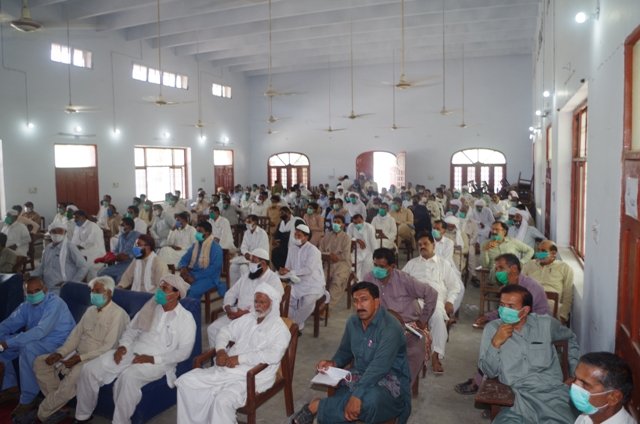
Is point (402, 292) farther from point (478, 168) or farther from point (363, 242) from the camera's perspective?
point (478, 168)

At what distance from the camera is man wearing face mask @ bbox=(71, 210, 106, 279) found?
8216 mm

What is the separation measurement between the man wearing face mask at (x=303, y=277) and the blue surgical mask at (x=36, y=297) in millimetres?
2517

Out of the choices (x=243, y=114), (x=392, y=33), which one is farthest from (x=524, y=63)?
(x=243, y=114)

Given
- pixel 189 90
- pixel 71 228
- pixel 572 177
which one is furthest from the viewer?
pixel 189 90

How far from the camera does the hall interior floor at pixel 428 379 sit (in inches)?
170

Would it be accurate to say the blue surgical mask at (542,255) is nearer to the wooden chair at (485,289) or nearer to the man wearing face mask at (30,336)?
the wooden chair at (485,289)

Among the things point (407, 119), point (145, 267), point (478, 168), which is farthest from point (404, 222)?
point (407, 119)

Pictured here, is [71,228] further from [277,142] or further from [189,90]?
[277,142]

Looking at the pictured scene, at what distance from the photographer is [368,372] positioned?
3.35 metres

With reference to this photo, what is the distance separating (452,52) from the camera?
18688mm

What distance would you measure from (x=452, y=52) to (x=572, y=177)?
1297 cm

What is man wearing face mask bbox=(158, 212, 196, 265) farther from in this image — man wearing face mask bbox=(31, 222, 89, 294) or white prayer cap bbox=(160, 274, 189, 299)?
white prayer cap bbox=(160, 274, 189, 299)

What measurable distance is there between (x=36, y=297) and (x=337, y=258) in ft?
12.4

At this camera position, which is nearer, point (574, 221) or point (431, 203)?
point (574, 221)
